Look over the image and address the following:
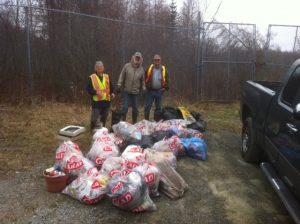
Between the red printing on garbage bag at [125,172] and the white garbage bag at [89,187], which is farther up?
the red printing on garbage bag at [125,172]

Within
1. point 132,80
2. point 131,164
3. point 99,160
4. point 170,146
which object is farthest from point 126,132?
point 132,80

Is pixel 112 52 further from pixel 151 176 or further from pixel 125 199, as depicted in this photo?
pixel 125 199

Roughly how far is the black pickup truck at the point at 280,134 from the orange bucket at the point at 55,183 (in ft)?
8.79

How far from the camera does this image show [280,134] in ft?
12.0

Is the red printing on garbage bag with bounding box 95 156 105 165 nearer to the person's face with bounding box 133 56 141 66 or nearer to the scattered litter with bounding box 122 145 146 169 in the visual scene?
the scattered litter with bounding box 122 145 146 169

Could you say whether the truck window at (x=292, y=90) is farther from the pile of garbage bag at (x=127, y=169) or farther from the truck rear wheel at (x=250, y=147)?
the pile of garbage bag at (x=127, y=169)

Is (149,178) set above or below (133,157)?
below

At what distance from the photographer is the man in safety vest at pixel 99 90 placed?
261 inches

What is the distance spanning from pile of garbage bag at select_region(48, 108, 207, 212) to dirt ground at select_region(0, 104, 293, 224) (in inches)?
5.0

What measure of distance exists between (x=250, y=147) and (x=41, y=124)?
Answer: 4.90 metres

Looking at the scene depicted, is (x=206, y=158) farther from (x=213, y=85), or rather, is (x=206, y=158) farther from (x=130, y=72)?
(x=213, y=85)

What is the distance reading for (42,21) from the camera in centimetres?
934

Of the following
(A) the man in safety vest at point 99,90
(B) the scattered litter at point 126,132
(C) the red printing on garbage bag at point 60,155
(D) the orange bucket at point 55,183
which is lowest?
(D) the orange bucket at point 55,183

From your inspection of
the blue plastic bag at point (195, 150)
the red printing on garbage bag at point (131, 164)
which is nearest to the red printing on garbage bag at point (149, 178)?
the red printing on garbage bag at point (131, 164)
